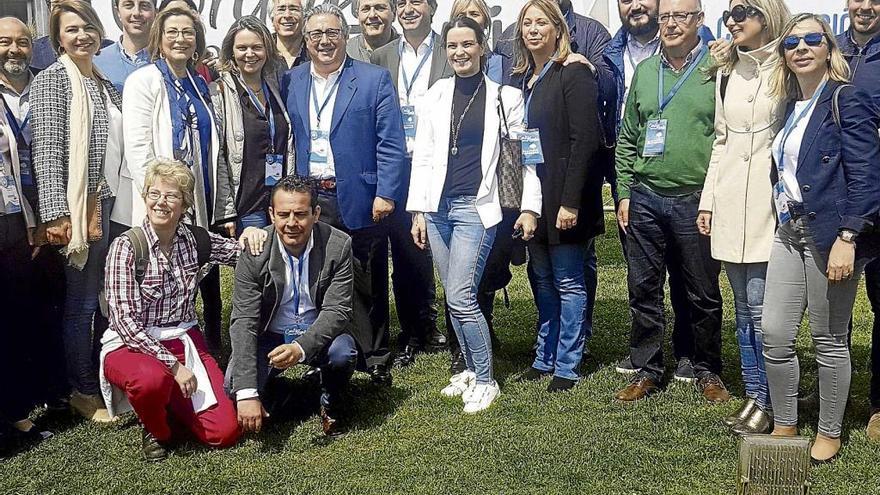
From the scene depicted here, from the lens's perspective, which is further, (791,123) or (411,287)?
(411,287)

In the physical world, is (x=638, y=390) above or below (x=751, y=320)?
below

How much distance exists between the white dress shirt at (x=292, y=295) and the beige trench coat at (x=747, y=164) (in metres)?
1.90

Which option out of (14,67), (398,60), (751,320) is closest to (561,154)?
(751,320)

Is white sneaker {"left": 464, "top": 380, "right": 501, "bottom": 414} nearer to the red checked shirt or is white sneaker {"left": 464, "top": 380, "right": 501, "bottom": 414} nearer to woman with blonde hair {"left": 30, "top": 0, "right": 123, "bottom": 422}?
the red checked shirt

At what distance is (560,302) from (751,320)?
110cm

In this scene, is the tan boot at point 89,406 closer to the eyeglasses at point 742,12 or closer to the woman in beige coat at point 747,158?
the woman in beige coat at point 747,158

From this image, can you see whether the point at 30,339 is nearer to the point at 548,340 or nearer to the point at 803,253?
the point at 548,340

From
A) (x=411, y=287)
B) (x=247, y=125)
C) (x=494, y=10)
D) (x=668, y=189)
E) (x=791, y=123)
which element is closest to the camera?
(x=791, y=123)

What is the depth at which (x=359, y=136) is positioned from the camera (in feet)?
16.7

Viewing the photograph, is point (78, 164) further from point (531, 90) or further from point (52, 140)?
point (531, 90)

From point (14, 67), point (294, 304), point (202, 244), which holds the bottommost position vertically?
point (294, 304)

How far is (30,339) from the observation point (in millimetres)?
4742

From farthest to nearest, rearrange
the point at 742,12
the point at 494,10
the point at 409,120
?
1. the point at 494,10
2. the point at 409,120
3. the point at 742,12

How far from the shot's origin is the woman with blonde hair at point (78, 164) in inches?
177
